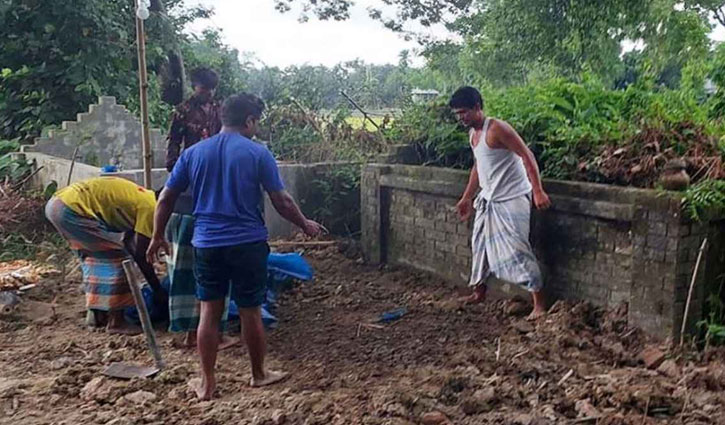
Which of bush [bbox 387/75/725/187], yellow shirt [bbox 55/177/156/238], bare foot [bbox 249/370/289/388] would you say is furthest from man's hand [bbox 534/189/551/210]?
yellow shirt [bbox 55/177/156/238]

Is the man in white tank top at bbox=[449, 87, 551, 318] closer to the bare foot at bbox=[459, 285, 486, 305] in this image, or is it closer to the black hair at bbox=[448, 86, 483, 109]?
the black hair at bbox=[448, 86, 483, 109]

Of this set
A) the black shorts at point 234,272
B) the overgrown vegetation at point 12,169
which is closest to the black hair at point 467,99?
the black shorts at point 234,272

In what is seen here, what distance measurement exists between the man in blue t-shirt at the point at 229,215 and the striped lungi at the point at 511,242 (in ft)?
6.23

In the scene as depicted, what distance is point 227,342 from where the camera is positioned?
4.88 m

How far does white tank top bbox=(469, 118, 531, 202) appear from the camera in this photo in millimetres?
5363

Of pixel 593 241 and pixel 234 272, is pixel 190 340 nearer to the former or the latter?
pixel 234 272

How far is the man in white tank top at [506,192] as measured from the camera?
5.21 meters

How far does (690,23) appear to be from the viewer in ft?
36.6

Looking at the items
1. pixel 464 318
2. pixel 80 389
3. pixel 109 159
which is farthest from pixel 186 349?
pixel 109 159

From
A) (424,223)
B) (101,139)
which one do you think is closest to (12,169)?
(101,139)

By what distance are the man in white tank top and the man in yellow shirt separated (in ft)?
8.00

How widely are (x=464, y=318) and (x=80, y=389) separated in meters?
2.82

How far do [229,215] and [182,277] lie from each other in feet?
3.97

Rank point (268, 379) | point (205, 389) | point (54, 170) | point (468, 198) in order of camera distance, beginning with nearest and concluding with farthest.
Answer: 1. point (205, 389)
2. point (268, 379)
3. point (468, 198)
4. point (54, 170)
